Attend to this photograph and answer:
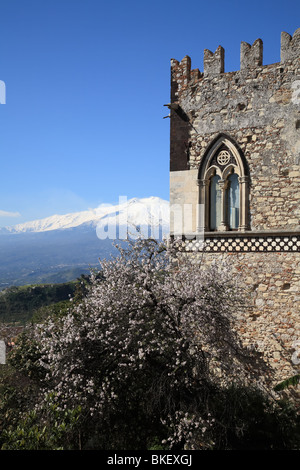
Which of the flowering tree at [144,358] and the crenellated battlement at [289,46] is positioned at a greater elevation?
the crenellated battlement at [289,46]

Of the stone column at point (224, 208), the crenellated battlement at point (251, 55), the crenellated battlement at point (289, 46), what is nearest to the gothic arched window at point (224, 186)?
the stone column at point (224, 208)

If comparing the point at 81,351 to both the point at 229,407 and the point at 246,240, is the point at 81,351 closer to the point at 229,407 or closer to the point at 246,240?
the point at 229,407

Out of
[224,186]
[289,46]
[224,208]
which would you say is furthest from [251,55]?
[224,208]

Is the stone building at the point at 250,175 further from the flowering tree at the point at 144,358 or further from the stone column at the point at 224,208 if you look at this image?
the flowering tree at the point at 144,358

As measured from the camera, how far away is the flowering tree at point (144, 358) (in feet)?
26.4

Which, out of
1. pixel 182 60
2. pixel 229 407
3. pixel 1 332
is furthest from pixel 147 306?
pixel 1 332

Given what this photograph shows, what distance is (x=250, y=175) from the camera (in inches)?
392

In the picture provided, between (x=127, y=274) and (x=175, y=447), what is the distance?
12.3 ft

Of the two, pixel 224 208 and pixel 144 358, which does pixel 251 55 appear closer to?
pixel 224 208

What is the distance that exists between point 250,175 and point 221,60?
3166 millimetres

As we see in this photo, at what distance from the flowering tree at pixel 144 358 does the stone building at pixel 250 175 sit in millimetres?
1203

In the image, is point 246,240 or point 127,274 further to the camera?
point 246,240
